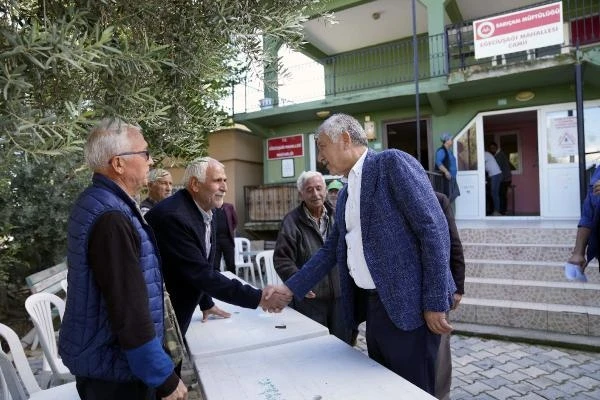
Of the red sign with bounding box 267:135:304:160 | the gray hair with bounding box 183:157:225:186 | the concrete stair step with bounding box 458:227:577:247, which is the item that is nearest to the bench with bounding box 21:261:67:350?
the gray hair with bounding box 183:157:225:186

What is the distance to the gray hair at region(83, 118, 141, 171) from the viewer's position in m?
1.63

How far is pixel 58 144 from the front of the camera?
148 centimetres

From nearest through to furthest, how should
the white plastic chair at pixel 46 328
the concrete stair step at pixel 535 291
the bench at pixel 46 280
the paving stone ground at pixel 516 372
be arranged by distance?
the white plastic chair at pixel 46 328 < the paving stone ground at pixel 516 372 < the bench at pixel 46 280 < the concrete stair step at pixel 535 291

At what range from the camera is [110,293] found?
1.46 meters

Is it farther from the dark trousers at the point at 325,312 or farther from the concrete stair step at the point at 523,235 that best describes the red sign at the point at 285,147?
the dark trousers at the point at 325,312

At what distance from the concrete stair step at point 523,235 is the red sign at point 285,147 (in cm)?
630

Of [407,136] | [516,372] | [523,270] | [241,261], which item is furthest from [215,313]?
[407,136]

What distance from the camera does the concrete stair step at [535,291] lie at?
17.0ft

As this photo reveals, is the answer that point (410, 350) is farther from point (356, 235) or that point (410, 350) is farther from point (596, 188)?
point (596, 188)

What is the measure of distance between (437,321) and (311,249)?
176 centimetres

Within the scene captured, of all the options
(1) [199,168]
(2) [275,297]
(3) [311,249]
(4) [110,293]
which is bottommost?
(2) [275,297]

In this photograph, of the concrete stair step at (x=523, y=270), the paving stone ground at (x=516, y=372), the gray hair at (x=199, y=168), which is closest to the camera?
the gray hair at (x=199, y=168)

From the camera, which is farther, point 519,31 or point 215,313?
point 519,31

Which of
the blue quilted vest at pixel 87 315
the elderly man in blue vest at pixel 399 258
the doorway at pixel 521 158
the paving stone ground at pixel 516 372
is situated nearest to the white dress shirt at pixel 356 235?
the elderly man in blue vest at pixel 399 258
